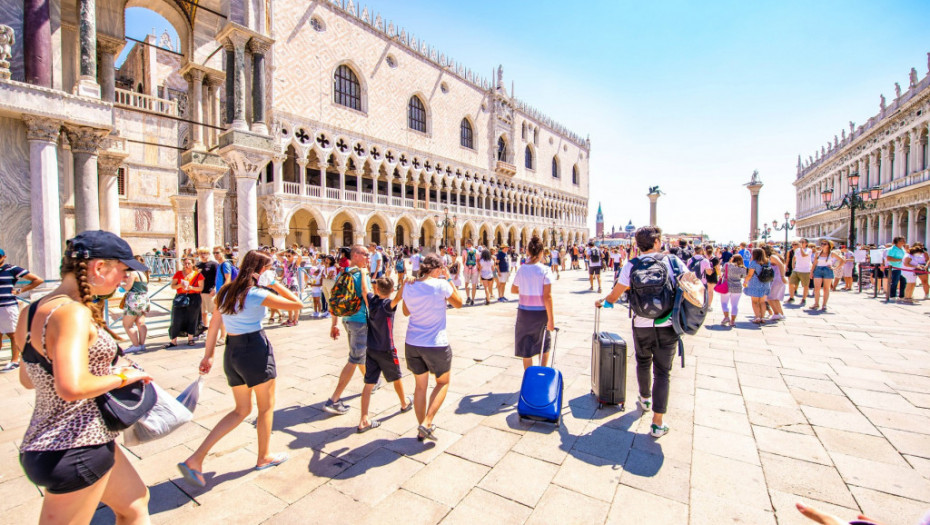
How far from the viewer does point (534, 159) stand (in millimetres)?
45500

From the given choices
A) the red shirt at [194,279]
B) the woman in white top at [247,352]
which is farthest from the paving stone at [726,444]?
the red shirt at [194,279]

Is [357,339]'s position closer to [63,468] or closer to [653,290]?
[63,468]

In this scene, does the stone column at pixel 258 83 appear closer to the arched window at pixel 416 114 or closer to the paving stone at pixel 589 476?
the paving stone at pixel 589 476

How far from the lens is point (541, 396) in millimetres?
3244

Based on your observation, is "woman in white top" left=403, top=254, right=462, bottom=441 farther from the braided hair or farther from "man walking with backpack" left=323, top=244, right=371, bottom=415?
the braided hair

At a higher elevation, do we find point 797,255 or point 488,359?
point 797,255

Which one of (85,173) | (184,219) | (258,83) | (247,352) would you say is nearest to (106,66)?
(85,173)

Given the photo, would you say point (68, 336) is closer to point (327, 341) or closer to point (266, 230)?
point (327, 341)

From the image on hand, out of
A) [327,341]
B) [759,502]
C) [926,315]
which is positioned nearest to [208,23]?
[327,341]

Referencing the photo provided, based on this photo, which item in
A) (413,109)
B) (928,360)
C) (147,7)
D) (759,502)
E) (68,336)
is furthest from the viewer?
(413,109)

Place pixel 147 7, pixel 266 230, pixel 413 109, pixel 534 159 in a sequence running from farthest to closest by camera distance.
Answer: pixel 534 159 → pixel 413 109 → pixel 266 230 → pixel 147 7

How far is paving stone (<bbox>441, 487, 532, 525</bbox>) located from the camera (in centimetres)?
219

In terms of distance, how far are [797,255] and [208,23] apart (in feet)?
53.1

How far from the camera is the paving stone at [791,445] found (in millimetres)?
2814
